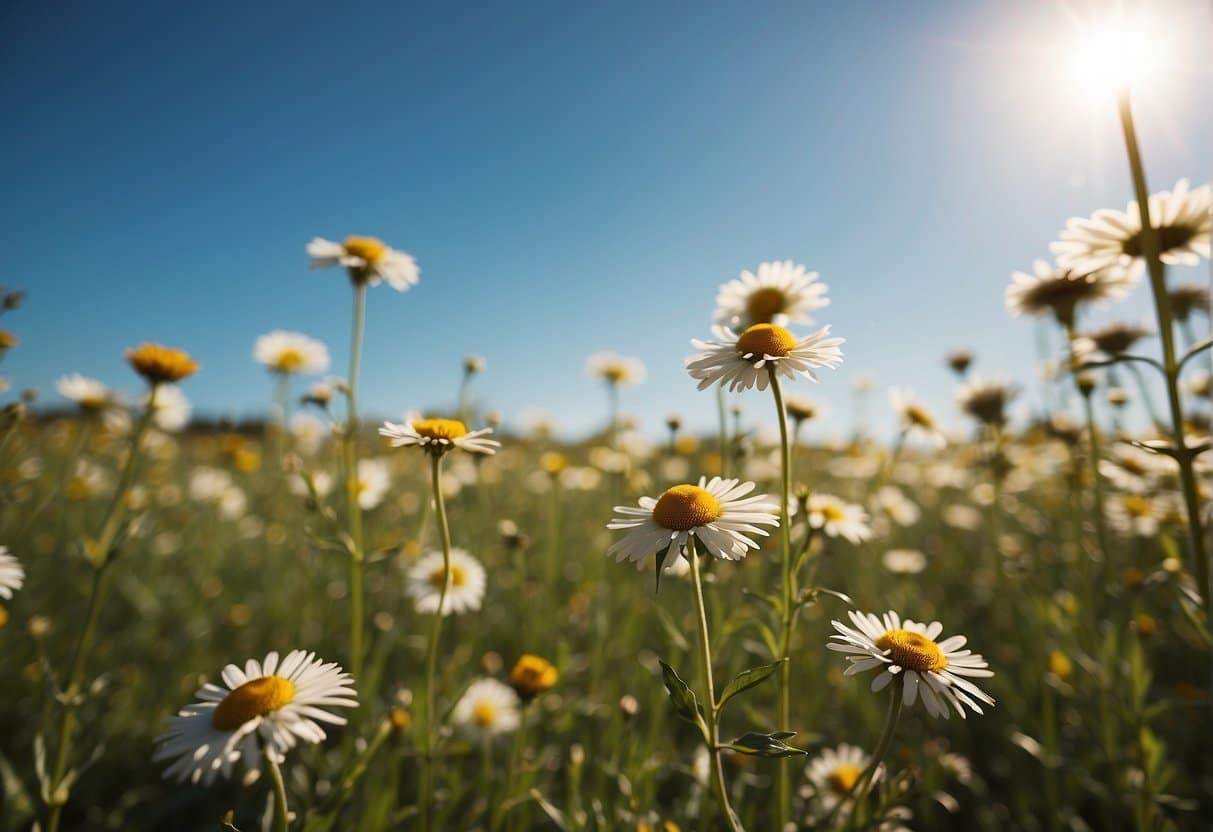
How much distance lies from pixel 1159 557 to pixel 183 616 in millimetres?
5379

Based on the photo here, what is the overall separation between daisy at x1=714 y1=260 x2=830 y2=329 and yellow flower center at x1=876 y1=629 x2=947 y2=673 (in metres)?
0.79

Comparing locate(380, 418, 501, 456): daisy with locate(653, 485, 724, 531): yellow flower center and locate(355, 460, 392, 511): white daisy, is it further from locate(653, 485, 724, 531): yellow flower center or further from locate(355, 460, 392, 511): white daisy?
locate(355, 460, 392, 511): white daisy

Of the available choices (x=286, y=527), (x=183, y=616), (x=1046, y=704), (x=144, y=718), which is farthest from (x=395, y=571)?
(x=1046, y=704)

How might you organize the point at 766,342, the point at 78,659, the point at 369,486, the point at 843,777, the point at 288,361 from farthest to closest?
the point at 288,361 → the point at 369,486 → the point at 843,777 → the point at 78,659 → the point at 766,342

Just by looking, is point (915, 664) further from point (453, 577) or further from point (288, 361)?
point (288, 361)

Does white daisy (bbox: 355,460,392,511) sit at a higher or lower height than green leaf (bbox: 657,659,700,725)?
higher

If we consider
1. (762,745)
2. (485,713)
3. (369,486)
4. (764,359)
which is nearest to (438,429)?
(764,359)

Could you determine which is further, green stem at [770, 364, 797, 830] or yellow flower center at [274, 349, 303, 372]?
yellow flower center at [274, 349, 303, 372]

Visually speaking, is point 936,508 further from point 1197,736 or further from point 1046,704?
point 1046,704

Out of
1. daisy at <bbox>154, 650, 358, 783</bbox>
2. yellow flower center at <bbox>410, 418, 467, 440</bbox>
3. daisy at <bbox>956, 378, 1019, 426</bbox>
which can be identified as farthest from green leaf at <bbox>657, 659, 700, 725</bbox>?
daisy at <bbox>956, 378, 1019, 426</bbox>

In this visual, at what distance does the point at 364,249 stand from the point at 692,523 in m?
1.45

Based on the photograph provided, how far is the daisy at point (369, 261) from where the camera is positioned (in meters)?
1.84

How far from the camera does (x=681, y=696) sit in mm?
868

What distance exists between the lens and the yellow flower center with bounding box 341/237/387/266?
1.87 meters
